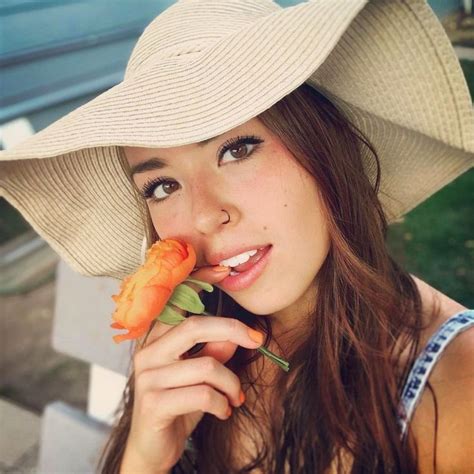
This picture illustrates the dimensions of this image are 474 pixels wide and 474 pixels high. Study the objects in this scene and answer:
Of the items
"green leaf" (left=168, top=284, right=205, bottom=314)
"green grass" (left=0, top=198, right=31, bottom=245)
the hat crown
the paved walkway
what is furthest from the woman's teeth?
"green grass" (left=0, top=198, right=31, bottom=245)

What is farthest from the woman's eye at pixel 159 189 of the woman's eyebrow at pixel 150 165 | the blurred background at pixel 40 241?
the blurred background at pixel 40 241

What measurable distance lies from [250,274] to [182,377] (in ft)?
0.85

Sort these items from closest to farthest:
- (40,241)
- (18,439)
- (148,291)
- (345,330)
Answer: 1. (148,291)
2. (345,330)
3. (18,439)
4. (40,241)

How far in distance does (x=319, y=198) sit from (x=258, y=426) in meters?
0.68

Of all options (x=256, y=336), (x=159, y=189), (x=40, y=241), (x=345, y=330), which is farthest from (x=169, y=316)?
(x=40, y=241)

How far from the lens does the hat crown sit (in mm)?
899

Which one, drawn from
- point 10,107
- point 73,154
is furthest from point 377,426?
point 10,107

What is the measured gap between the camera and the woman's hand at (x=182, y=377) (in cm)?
96

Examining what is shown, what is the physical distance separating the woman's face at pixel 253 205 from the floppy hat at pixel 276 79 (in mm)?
123

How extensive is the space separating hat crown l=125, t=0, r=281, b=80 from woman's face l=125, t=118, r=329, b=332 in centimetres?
17

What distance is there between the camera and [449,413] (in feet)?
3.26

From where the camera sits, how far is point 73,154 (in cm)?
116

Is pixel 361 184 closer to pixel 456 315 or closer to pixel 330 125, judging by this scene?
pixel 330 125

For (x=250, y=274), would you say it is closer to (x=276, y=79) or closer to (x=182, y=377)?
(x=182, y=377)
